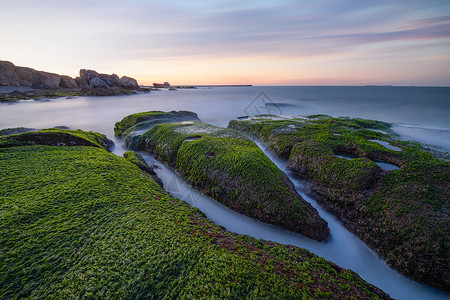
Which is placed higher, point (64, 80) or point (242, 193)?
point (64, 80)

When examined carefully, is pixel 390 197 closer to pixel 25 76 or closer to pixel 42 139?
pixel 42 139

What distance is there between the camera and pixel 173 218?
3344 mm

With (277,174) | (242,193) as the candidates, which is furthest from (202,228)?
(277,174)

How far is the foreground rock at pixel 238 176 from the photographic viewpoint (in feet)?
13.9

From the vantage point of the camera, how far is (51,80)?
217 ft

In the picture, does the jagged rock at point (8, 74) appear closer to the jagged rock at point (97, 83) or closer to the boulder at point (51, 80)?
the boulder at point (51, 80)

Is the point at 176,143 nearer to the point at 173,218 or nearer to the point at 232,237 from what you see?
the point at 173,218

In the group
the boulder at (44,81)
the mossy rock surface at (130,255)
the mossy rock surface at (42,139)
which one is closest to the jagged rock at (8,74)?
the boulder at (44,81)

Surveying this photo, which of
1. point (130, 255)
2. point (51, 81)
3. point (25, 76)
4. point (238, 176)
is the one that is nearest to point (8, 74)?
point (25, 76)

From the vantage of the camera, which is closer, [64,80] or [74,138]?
[74,138]

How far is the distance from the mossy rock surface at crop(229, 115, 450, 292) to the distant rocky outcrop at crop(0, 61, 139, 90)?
58.3 m

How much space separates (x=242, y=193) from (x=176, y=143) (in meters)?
3.94

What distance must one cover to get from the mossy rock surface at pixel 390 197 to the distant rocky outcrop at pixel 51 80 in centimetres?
5834

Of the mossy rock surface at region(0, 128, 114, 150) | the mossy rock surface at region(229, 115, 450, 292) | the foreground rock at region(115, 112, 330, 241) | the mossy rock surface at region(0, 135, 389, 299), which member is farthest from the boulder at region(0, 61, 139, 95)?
the mossy rock surface at region(229, 115, 450, 292)
